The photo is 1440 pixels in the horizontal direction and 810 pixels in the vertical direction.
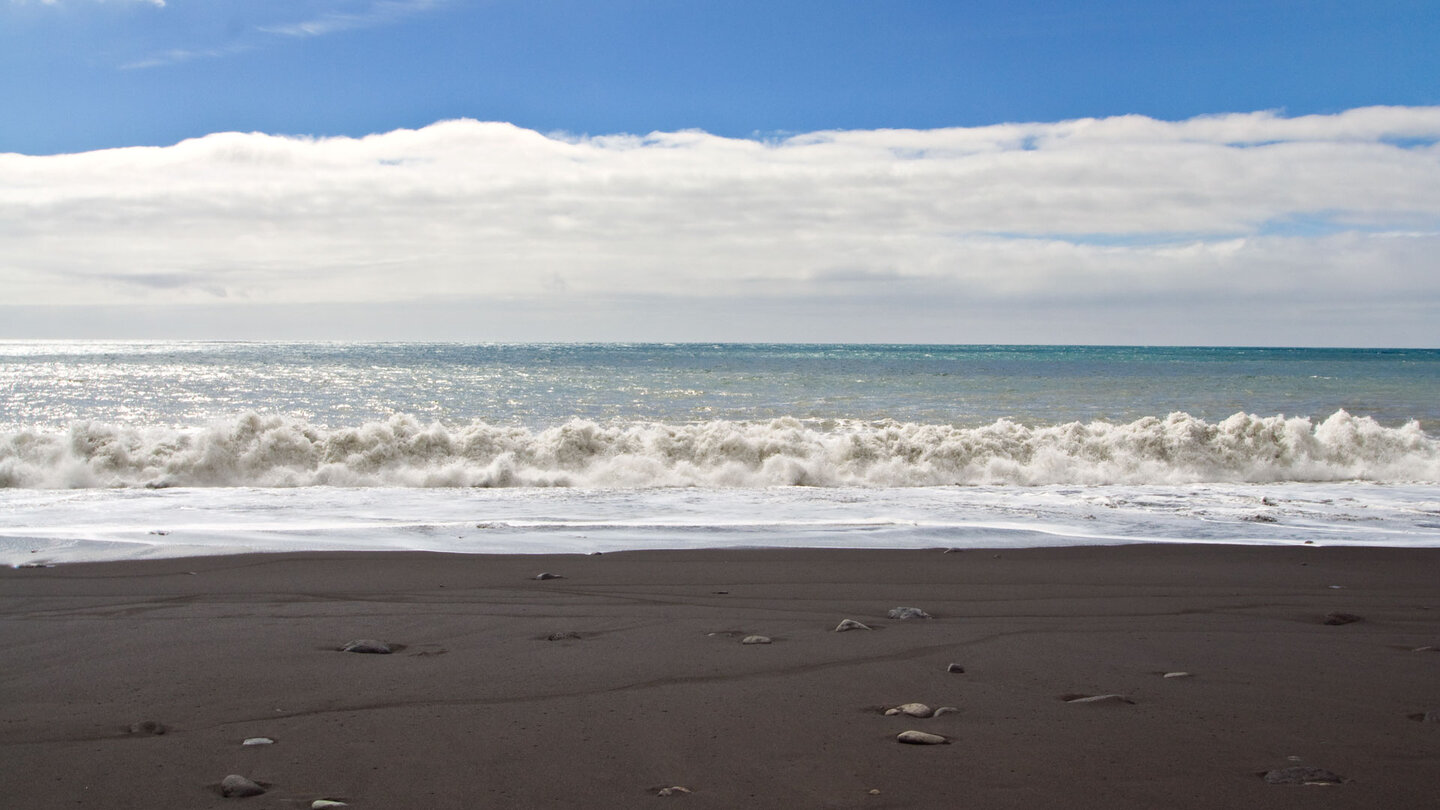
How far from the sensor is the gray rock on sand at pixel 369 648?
178 inches

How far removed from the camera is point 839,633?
4.95 m

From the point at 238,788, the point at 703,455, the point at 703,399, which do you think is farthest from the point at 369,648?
the point at 703,399

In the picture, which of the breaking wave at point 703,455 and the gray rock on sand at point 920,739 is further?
the breaking wave at point 703,455

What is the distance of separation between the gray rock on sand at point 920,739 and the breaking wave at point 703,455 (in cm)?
995

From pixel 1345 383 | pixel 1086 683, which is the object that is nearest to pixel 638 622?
pixel 1086 683

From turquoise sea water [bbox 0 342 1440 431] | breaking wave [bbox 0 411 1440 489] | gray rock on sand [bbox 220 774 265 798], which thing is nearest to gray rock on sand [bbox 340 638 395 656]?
gray rock on sand [bbox 220 774 265 798]

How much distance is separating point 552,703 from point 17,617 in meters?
3.39

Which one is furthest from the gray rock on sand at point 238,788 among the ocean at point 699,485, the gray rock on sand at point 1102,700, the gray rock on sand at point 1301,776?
the ocean at point 699,485

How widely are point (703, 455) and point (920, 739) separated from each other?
1128 cm

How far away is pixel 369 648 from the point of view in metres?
4.53

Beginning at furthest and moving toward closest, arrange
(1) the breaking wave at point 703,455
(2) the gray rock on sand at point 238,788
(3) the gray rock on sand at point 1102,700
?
(1) the breaking wave at point 703,455
(3) the gray rock on sand at point 1102,700
(2) the gray rock on sand at point 238,788

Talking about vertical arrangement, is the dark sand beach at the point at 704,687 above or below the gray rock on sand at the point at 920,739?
below

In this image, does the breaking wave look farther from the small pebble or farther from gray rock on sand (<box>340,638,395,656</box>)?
the small pebble

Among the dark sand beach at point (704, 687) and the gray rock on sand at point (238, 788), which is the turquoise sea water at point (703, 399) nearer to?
the dark sand beach at point (704, 687)
